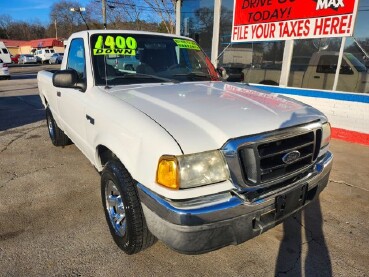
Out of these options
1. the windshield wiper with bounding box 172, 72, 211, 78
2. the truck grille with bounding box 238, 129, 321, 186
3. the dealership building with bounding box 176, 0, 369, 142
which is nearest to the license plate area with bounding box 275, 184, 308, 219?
the truck grille with bounding box 238, 129, 321, 186

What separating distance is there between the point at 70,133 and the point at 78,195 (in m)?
0.83

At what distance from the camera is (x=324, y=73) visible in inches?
263

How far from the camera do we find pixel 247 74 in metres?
8.46

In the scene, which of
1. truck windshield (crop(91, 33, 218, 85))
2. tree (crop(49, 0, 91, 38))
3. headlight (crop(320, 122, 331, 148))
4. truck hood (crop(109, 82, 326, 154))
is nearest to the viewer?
truck hood (crop(109, 82, 326, 154))

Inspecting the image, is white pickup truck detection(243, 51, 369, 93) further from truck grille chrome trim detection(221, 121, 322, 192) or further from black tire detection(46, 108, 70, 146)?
black tire detection(46, 108, 70, 146)

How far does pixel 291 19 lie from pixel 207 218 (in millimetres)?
6400

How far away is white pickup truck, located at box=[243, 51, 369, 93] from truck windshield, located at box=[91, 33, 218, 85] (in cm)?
395

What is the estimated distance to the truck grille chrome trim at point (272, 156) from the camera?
1955 mm

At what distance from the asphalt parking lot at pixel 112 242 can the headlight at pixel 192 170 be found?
3.06ft

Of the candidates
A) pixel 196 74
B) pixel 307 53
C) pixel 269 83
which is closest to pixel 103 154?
pixel 196 74

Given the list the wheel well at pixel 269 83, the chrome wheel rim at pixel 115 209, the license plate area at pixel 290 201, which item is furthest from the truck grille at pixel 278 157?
the wheel well at pixel 269 83

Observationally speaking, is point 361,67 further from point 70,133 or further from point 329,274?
point 70,133

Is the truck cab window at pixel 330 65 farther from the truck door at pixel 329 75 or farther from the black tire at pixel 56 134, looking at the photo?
the black tire at pixel 56 134

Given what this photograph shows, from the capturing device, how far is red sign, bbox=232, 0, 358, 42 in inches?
238
